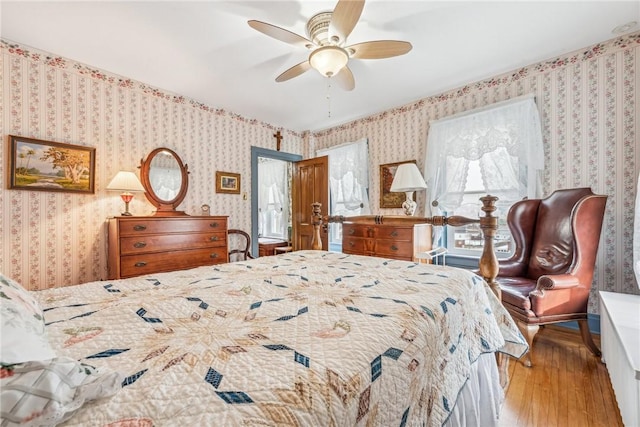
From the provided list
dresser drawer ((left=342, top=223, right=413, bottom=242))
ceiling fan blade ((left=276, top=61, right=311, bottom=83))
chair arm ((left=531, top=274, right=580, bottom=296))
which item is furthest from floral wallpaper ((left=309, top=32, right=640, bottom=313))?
ceiling fan blade ((left=276, top=61, right=311, bottom=83))

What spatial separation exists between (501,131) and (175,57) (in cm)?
335

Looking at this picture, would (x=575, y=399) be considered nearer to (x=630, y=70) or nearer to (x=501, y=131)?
(x=501, y=131)

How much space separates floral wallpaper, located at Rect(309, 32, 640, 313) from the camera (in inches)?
90.1

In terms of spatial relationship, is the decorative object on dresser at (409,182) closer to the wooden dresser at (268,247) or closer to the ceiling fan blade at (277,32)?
the ceiling fan blade at (277,32)

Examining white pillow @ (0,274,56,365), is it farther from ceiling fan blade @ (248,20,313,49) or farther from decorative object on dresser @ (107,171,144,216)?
decorative object on dresser @ (107,171,144,216)

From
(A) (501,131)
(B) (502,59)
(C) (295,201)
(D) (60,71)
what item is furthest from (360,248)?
(D) (60,71)

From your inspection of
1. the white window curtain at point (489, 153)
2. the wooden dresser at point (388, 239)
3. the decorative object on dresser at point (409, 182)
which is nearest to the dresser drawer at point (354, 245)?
the wooden dresser at point (388, 239)

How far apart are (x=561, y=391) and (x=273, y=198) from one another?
5.02m

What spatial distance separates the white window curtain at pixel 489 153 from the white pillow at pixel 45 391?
339 cm

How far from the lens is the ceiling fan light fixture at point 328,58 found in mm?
1875

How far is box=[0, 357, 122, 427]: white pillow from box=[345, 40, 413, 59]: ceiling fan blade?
2.18 meters

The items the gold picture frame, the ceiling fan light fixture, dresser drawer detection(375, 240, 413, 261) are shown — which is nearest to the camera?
the ceiling fan light fixture

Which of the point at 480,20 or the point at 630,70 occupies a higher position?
the point at 480,20

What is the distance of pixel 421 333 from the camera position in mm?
888
